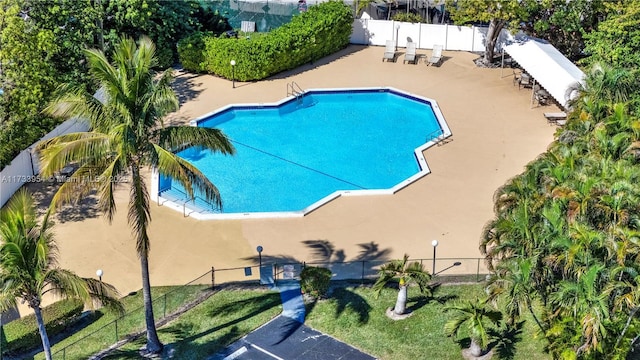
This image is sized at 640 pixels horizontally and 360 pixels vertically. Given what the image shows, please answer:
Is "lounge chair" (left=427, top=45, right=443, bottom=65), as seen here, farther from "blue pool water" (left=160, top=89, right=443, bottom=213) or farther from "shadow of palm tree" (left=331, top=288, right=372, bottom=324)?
"shadow of palm tree" (left=331, top=288, right=372, bottom=324)

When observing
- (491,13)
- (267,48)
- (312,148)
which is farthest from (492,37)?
(312,148)

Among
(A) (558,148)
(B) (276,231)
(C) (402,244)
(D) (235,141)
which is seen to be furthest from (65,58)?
(A) (558,148)

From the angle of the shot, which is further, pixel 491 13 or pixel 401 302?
pixel 491 13

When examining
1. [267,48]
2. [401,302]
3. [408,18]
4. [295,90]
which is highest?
[408,18]

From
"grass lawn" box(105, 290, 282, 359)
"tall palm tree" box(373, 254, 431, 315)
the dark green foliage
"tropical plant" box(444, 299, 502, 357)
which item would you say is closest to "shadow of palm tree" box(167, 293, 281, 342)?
"grass lawn" box(105, 290, 282, 359)

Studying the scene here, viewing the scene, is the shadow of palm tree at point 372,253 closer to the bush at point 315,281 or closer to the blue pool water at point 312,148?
the bush at point 315,281

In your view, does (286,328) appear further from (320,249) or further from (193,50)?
(193,50)

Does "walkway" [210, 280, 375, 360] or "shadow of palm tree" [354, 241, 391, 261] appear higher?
"shadow of palm tree" [354, 241, 391, 261]
